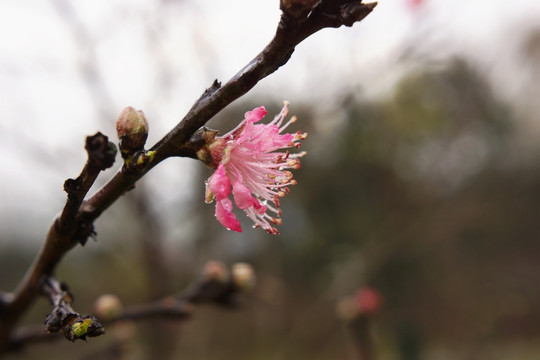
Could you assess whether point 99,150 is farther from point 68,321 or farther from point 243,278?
point 243,278

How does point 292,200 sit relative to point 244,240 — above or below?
above

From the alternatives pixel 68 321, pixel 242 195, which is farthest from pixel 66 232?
pixel 242 195

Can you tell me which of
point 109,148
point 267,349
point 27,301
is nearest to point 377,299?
point 27,301

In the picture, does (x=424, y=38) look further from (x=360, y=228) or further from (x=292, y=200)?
(x=360, y=228)

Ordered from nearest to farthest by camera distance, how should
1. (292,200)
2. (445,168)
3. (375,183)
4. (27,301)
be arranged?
(27,301) → (445,168) → (292,200) → (375,183)

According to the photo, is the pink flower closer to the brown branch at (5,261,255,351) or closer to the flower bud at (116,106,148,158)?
the flower bud at (116,106,148,158)

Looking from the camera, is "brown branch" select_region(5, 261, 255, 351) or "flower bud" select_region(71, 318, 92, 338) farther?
"brown branch" select_region(5, 261, 255, 351)

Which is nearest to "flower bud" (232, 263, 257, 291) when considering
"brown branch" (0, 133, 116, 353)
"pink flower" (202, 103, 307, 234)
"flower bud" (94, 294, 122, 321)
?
"flower bud" (94, 294, 122, 321)
